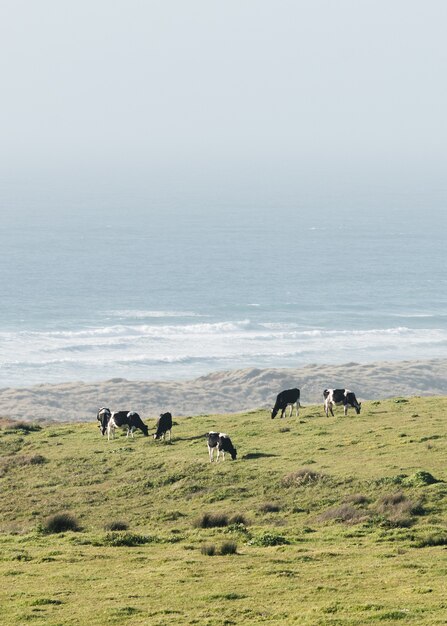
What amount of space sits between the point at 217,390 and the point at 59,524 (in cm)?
6159

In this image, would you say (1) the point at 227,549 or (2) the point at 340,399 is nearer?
(1) the point at 227,549

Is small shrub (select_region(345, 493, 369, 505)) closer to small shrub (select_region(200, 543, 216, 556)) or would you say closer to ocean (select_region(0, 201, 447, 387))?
small shrub (select_region(200, 543, 216, 556))

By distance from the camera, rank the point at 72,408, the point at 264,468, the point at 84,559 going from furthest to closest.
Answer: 1. the point at 72,408
2. the point at 264,468
3. the point at 84,559

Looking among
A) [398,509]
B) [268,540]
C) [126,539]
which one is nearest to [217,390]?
[398,509]

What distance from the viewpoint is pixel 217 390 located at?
91688 millimetres

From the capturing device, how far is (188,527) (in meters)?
30.0

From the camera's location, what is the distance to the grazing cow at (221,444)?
3781 centimetres

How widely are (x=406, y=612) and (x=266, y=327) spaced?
112 meters

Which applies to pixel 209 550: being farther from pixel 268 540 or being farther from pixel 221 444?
pixel 221 444

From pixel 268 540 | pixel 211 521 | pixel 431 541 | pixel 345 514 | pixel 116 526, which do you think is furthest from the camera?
pixel 116 526

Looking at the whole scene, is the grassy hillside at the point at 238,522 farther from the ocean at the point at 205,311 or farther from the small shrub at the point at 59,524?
the ocean at the point at 205,311

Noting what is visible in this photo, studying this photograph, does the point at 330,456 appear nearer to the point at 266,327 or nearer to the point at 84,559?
the point at 84,559

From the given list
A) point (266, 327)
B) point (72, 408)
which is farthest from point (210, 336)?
point (72, 408)

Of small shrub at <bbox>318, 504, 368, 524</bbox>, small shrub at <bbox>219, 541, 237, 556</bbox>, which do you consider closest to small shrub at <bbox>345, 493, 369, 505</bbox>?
small shrub at <bbox>318, 504, 368, 524</bbox>
